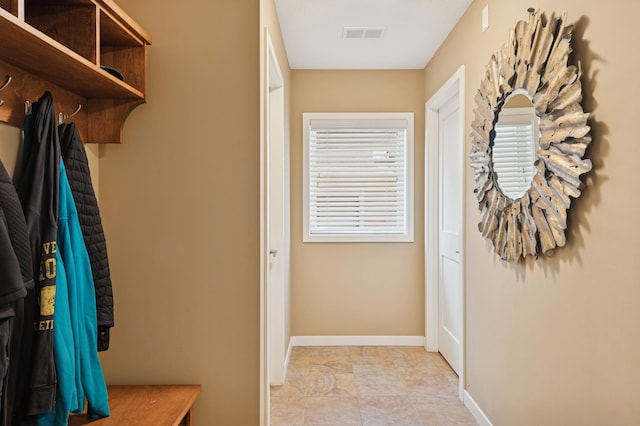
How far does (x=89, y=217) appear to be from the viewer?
1.54 m

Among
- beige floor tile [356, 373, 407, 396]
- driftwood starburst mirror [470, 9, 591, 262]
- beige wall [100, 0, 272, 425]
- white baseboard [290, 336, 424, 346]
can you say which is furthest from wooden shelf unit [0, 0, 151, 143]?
white baseboard [290, 336, 424, 346]

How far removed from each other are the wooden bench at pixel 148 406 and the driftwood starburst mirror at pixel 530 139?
155cm

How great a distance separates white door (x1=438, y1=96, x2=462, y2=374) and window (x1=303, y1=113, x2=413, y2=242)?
14.1 inches

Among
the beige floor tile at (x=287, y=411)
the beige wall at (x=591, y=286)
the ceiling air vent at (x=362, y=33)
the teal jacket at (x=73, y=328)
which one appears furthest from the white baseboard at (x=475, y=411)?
the ceiling air vent at (x=362, y=33)

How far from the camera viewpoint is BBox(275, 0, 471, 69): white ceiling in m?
2.67

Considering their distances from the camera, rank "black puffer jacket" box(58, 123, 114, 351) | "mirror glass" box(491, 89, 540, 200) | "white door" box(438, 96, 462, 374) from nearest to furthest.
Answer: "black puffer jacket" box(58, 123, 114, 351), "mirror glass" box(491, 89, 540, 200), "white door" box(438, 96, 462, 374)

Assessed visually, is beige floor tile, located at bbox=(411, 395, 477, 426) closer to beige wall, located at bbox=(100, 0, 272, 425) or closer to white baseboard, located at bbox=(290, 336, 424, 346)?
white baseboard, located at bbox=(290, 336, 424, 346)

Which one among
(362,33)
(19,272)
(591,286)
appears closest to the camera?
(19,272)

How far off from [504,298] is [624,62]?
122 centimetres

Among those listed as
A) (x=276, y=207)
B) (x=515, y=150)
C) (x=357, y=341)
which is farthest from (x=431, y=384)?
(x=515, y=150)

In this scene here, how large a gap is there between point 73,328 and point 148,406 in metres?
0.48

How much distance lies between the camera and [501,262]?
2.18 m

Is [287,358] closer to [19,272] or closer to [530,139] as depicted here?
[530,139]

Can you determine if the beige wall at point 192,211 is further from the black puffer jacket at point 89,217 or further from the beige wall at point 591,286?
the beige wall at point 591,286
